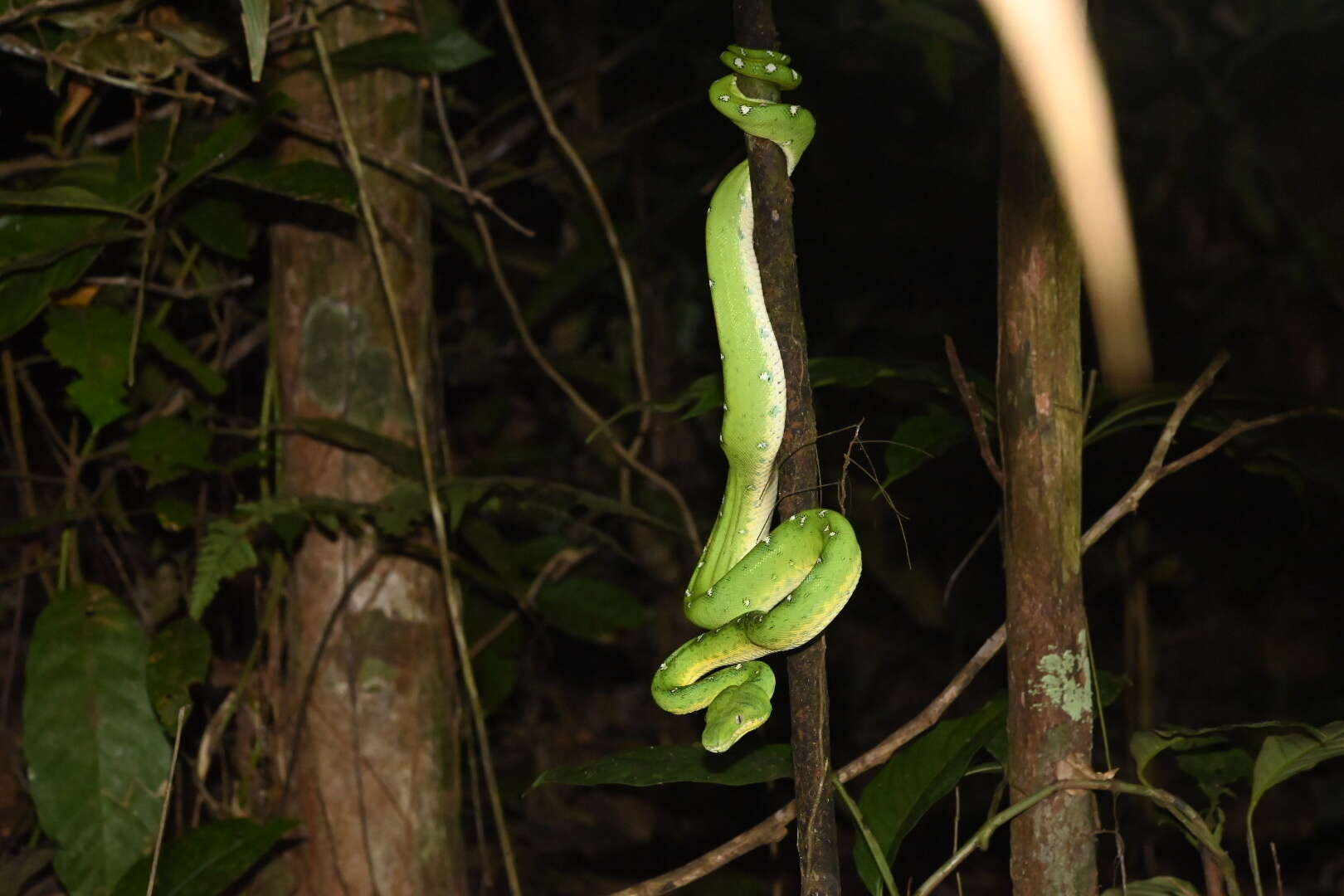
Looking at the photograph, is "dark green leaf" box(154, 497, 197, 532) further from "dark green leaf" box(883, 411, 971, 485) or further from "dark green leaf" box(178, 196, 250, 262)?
"dark green leaf" box(883, 411, 971, 485)

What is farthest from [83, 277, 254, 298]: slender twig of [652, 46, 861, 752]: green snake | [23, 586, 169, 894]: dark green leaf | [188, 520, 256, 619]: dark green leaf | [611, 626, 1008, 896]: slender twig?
[611, 626, 1008, 896]: slender twig

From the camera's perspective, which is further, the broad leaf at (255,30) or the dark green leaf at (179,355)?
the dark green leaf at (179,355)

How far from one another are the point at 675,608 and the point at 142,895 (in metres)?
2.36

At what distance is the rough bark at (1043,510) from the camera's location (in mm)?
1584

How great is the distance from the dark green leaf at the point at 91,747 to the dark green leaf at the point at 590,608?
1008 mm

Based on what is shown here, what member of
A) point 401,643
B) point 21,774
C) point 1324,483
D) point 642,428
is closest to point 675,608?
point 642,428

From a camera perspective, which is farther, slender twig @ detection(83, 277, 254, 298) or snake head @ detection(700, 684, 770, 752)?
slender twig @ detection(83, 277, 254, 298)

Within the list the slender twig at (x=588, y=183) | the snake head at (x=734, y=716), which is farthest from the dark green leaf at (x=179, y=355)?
the snake head at (x=734, y=716)

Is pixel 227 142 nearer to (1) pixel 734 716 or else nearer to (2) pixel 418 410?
(2) pixel 418 410

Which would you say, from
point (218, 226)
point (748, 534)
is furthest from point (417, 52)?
point (748, 534)

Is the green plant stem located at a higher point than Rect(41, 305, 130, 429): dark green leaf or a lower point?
lower

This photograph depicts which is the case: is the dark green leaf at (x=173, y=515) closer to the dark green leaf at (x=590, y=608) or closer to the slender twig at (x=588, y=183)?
the dark green leaf at (x=590, y=608)

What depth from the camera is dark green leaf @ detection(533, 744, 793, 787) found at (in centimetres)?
181

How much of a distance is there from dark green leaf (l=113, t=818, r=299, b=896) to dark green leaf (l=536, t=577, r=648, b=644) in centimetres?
94
